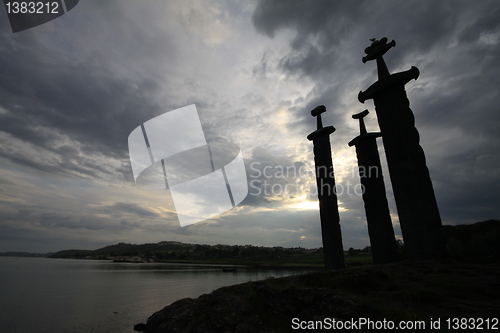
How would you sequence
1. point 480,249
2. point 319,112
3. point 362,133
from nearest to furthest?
1. point 480,249
2. point 362,133
3. point 319,112

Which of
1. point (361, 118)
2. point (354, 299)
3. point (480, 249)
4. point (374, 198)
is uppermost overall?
point (361, 118)

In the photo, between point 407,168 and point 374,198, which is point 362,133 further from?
point 407,168

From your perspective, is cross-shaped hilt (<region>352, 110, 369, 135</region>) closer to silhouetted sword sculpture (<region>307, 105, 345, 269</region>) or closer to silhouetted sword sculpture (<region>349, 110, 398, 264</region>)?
silhouetted sword sculpture (<region>349, 110, 398, 264</region>)

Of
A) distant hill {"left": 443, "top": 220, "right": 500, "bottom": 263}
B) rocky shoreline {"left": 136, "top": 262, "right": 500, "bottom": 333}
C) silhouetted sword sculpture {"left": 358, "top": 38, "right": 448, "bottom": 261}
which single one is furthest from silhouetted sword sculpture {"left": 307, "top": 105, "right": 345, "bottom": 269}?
distant hill {"left": 443, "top": 220, "right": 500, "bottom": 263}

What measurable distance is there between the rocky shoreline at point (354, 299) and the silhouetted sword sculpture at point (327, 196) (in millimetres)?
5269

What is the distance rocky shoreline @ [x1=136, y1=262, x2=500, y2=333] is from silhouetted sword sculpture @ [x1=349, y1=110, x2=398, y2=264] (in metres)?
5.13

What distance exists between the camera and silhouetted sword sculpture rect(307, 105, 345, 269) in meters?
14.1

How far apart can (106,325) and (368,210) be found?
56.6 feet

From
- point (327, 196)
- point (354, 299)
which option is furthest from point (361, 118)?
point (354, 299)

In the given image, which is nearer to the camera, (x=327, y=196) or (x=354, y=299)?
(x=354, y=299)

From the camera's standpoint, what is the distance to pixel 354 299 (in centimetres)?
548

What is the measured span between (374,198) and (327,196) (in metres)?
2.87

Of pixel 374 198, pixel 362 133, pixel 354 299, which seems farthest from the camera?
pixel 362 133

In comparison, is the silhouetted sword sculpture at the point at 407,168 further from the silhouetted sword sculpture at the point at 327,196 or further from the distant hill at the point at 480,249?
the distant hill at the point at 480,249
